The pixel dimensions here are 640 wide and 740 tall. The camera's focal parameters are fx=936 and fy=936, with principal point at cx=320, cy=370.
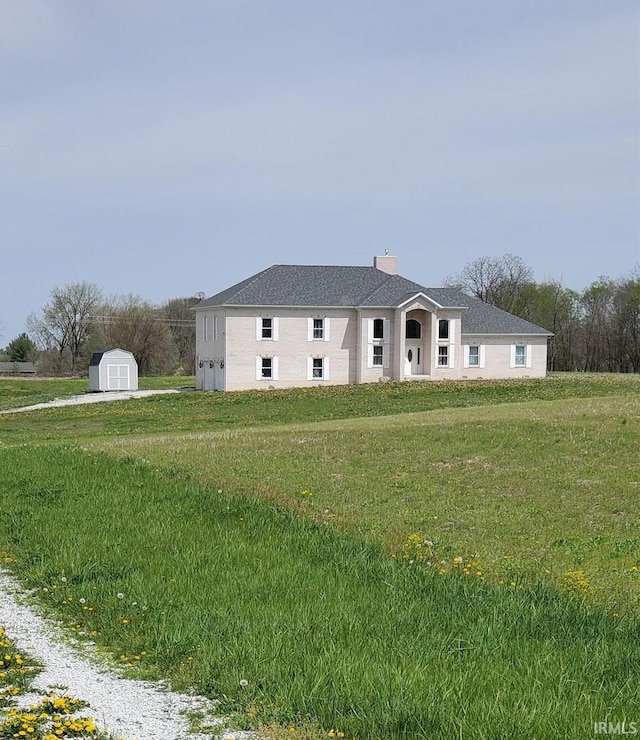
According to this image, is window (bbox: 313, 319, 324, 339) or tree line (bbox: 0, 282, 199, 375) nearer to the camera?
window (bbox: 313, 319, 324, 339)

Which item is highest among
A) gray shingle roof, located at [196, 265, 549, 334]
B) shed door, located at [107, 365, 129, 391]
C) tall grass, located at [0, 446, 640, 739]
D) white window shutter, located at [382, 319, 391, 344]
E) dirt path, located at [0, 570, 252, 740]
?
gray shingle roof, located at [196, 265, 549, 334]

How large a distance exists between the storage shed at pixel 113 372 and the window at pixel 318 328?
11.5m

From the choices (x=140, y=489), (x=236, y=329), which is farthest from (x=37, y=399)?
(x=140, y=489)

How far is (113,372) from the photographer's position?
175 ft

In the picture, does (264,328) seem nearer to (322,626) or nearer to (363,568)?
(363,568)

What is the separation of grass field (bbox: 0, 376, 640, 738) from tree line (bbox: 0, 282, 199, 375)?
65500 mm

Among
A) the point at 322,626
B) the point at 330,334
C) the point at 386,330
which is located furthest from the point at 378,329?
the point at 322,626

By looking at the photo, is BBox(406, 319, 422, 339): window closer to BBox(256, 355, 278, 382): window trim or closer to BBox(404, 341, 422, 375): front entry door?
BBox(404, 341, 422, 375): front entry door

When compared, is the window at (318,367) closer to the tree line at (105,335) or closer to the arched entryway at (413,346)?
the arched entryway at (413,346)

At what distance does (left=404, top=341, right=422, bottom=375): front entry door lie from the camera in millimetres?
48656

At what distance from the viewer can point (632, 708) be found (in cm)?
520

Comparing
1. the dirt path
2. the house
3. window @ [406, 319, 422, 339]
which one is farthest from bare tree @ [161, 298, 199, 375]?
the dirt path

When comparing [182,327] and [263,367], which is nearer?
[263,367]

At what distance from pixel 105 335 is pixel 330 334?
44.3 metres
